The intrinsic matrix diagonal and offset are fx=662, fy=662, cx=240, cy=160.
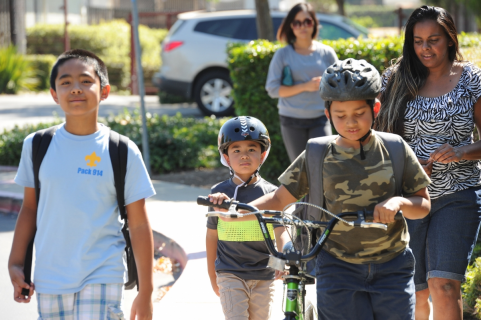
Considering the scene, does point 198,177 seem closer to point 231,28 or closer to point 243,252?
point 231,28

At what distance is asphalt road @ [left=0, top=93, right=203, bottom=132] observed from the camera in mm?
14954

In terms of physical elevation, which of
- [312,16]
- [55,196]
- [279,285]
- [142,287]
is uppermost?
[312,16]

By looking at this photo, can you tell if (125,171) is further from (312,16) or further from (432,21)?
(312,16)

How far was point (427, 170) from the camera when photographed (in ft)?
11.9

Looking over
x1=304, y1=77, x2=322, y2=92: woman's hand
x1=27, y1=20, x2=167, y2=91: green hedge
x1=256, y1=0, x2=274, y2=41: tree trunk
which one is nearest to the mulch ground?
x1=256, y1=0, x2=274, y2=41: tree trunk

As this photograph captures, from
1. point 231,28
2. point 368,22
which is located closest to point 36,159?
point 231,28

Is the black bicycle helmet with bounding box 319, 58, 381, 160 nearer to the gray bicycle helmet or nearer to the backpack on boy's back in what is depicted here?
the gray bicycle helmet

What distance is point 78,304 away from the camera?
300 centimetres

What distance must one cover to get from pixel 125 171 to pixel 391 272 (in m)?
1.31

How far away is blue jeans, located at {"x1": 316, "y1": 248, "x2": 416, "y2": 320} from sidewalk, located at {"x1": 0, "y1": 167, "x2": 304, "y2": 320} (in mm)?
1768

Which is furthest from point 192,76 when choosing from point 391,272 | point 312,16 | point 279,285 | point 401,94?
point 391,272

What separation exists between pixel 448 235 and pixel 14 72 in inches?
765

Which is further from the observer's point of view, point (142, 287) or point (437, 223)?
point (437, 223)

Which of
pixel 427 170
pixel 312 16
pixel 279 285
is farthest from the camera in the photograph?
pixel 312 16
